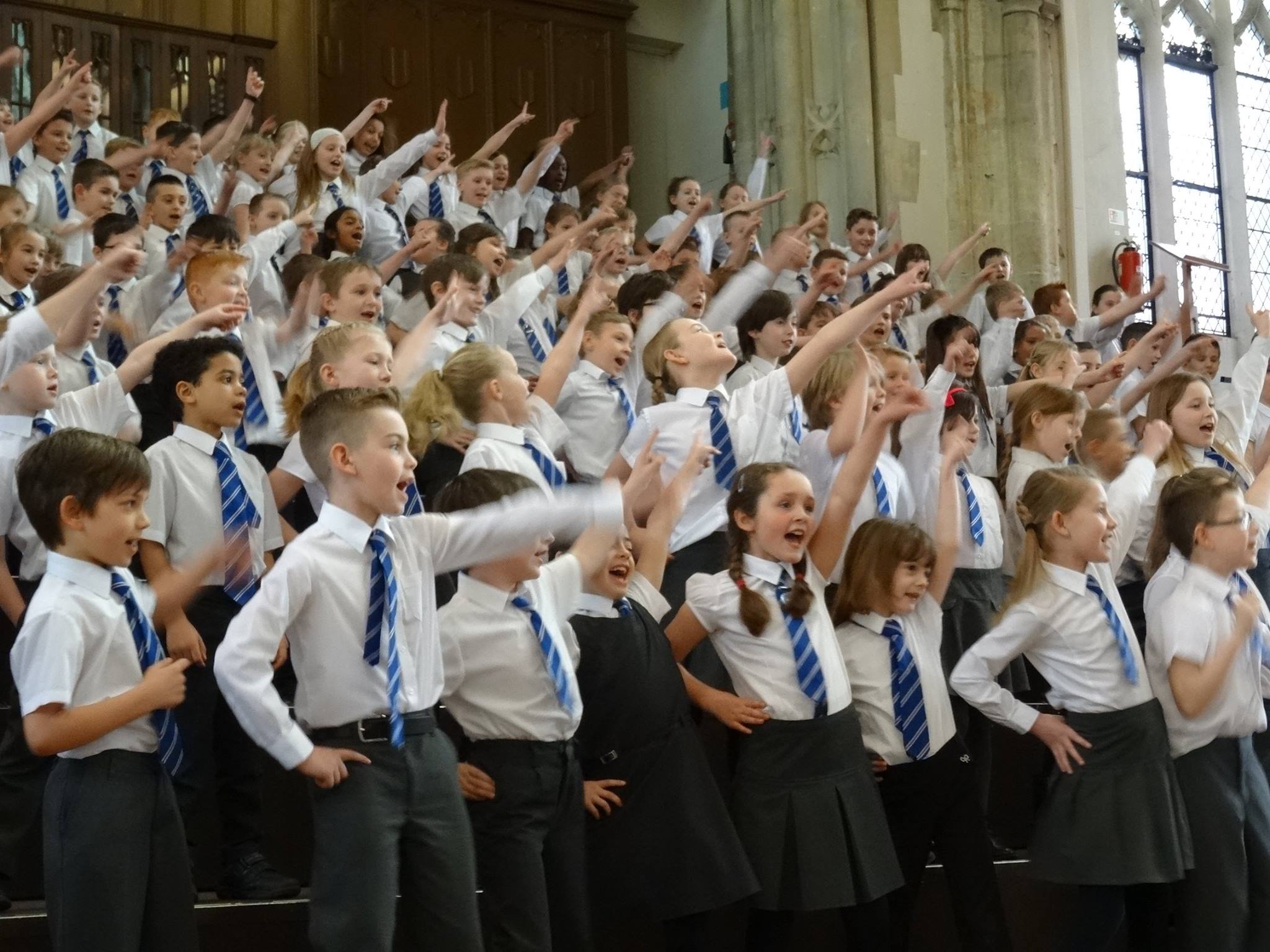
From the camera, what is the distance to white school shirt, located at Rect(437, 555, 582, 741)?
3332 millimetres

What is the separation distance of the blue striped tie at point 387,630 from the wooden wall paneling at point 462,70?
339 inches

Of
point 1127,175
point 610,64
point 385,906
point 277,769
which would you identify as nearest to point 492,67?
point 610,64

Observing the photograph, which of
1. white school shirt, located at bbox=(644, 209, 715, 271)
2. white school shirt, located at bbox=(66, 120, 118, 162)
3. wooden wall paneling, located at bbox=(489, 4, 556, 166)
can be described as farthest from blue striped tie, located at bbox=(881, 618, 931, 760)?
wooden wall paneling, located at bbox=(489, 4, 556, 166)

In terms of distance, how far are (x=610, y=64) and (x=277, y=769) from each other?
A: 29.2 feet

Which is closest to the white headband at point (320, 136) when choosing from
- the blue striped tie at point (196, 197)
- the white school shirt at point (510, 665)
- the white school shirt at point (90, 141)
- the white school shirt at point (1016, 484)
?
the blue striped tie at point (196, 197)

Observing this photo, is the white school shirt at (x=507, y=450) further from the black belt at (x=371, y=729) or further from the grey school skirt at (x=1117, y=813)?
the grey school skirt at (x=1117, y=813)

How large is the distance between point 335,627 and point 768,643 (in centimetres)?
→ 120

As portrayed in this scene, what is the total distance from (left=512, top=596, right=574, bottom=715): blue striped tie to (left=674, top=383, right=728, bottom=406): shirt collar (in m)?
1.45

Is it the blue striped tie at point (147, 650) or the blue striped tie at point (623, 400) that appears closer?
the blue striped tie at point (147, 650)

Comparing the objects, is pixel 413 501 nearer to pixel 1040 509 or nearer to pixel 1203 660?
pixel 1040 509

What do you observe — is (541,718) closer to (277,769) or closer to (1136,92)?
(277,769)

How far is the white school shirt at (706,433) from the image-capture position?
4.55 m

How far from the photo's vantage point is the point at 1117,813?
13.0ft

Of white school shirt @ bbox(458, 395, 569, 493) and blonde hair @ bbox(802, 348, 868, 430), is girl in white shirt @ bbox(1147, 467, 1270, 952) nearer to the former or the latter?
blonde hair @ bbox(802, 348, 868, 430)
